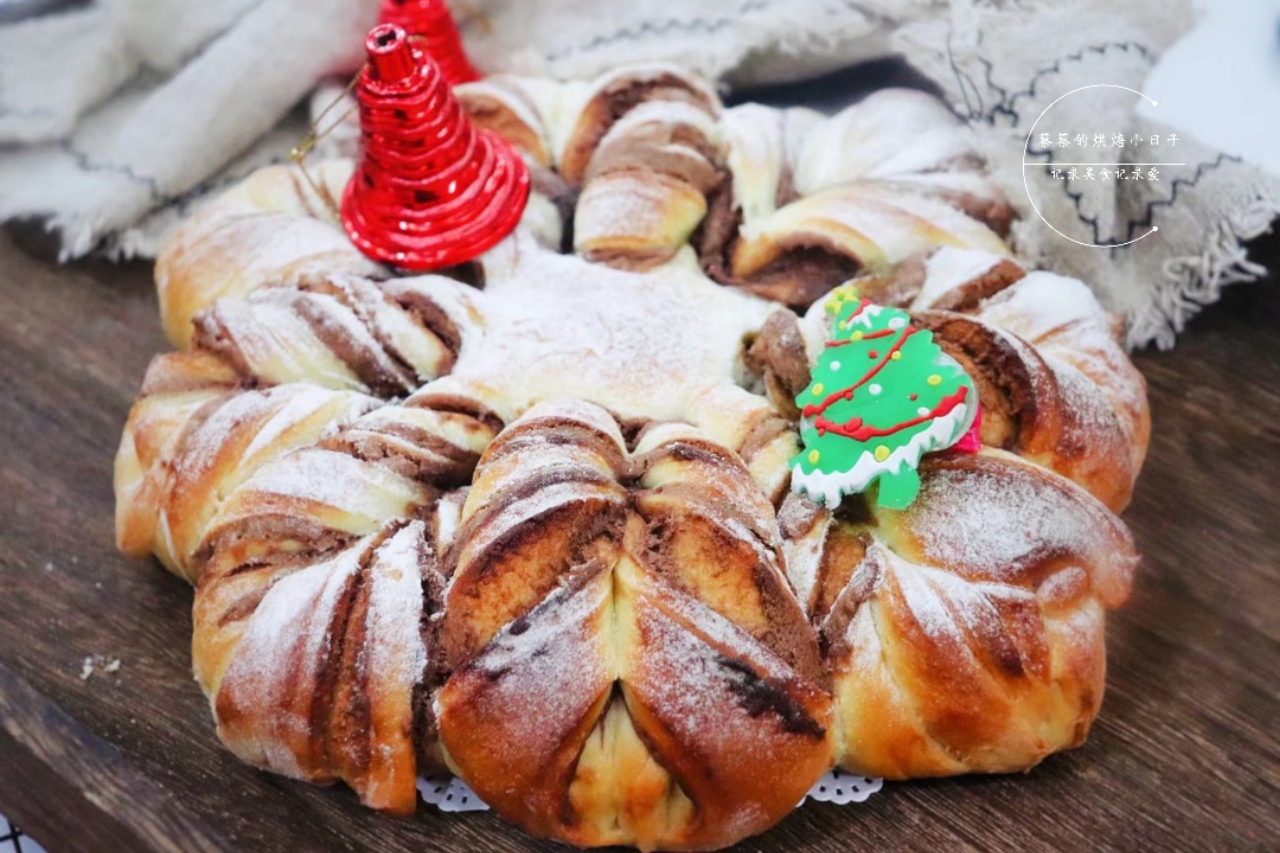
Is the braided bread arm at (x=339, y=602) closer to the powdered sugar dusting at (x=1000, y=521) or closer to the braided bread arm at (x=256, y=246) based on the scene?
the braided bread arm at (x=256, y=246)

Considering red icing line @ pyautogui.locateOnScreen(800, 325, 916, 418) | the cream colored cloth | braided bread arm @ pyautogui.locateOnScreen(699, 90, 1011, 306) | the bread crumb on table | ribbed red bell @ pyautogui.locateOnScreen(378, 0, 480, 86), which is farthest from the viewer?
ribbed red bell @ pyautogui.locateOnScreen(378, 0, 480, 86)

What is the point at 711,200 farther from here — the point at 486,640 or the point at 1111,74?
the point at 486,640

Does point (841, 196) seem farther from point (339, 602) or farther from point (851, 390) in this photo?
point (339, 602)

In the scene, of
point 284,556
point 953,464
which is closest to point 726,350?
point 953,464

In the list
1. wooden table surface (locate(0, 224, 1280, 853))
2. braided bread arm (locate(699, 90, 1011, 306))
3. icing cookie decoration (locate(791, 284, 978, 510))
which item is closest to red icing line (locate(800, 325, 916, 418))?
icing cookie decoration (locate(791, 284, 978, 510))

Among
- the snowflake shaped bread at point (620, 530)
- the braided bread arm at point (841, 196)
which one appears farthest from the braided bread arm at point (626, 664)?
the braided bread arm at point (841, 196)

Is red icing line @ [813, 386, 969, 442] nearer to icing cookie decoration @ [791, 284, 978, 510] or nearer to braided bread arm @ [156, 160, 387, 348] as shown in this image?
icing cookie decoration @ [791, 284, 978, 510]
